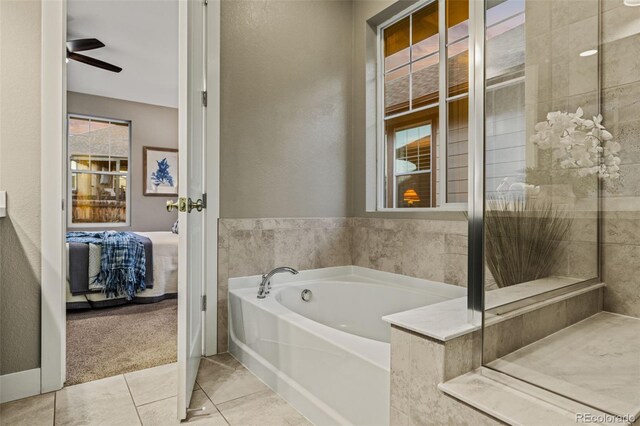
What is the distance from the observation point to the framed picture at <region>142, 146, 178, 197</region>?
5.98m

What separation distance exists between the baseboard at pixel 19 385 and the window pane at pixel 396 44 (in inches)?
116

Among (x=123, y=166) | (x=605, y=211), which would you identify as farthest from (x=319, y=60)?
(x=123, y=166)

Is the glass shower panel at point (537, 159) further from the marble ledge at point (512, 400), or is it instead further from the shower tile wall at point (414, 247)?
the shower tile wall at point (414, 247)

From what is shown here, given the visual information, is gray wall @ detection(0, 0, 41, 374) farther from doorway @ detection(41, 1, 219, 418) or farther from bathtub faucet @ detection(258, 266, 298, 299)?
bathtub faucet @ detection(258, 266, 298, 299)

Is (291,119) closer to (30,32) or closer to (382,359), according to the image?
(30,32)

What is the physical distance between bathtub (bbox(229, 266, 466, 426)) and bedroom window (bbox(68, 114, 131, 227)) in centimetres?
437

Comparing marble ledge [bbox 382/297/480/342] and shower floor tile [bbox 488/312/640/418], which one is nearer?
shower floor tile [bbox 488/312/640/418]

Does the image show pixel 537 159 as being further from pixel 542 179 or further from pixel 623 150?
pixel 623 150

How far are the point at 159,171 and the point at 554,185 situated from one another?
5.95 m

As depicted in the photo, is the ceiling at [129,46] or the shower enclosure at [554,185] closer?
the shower enclosure at [554,185]

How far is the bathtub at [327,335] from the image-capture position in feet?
4.57

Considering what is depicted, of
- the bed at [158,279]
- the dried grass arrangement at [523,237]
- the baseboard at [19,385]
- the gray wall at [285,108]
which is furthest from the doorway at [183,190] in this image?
the bed at [158,279]

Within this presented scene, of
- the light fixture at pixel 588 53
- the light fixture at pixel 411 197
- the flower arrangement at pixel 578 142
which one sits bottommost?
the light fixture at pixel 411 197

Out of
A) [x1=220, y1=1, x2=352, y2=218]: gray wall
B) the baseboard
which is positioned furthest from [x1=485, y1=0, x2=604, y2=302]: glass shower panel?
the baseboard
